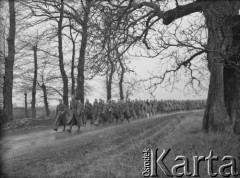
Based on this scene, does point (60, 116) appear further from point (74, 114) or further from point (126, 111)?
point (126, 111)

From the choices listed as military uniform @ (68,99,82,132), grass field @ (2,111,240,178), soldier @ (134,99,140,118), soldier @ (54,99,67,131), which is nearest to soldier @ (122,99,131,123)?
soldier @ (134,99,140,118)

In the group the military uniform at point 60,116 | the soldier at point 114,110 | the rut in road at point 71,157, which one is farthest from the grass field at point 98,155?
the soldier at point 114,110

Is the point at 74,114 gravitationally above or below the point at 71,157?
above

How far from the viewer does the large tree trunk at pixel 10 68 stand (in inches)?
839

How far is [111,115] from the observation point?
82.1ft

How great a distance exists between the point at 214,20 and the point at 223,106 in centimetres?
530

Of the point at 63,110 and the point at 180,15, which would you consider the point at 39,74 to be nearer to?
the point at 63,110

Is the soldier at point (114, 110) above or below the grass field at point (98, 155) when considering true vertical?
above

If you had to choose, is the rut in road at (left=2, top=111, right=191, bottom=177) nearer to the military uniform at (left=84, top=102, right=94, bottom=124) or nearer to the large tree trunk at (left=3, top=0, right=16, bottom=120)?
the large tree trunk at (left=3, top=0, right=16, bottom=120)

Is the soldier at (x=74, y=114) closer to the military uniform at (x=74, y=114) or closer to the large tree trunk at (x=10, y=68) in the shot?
the military uniform at (x=74, y=114)

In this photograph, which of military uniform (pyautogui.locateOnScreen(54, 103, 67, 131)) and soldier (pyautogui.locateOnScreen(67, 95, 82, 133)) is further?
soldier (pyautogui.locateOnScreen(67, 95, 82, 133))

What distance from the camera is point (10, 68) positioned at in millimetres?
21984

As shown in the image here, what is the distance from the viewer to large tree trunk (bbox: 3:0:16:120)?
21.3 metres

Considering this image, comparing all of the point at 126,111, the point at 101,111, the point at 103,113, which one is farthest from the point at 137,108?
the point at 101,111
